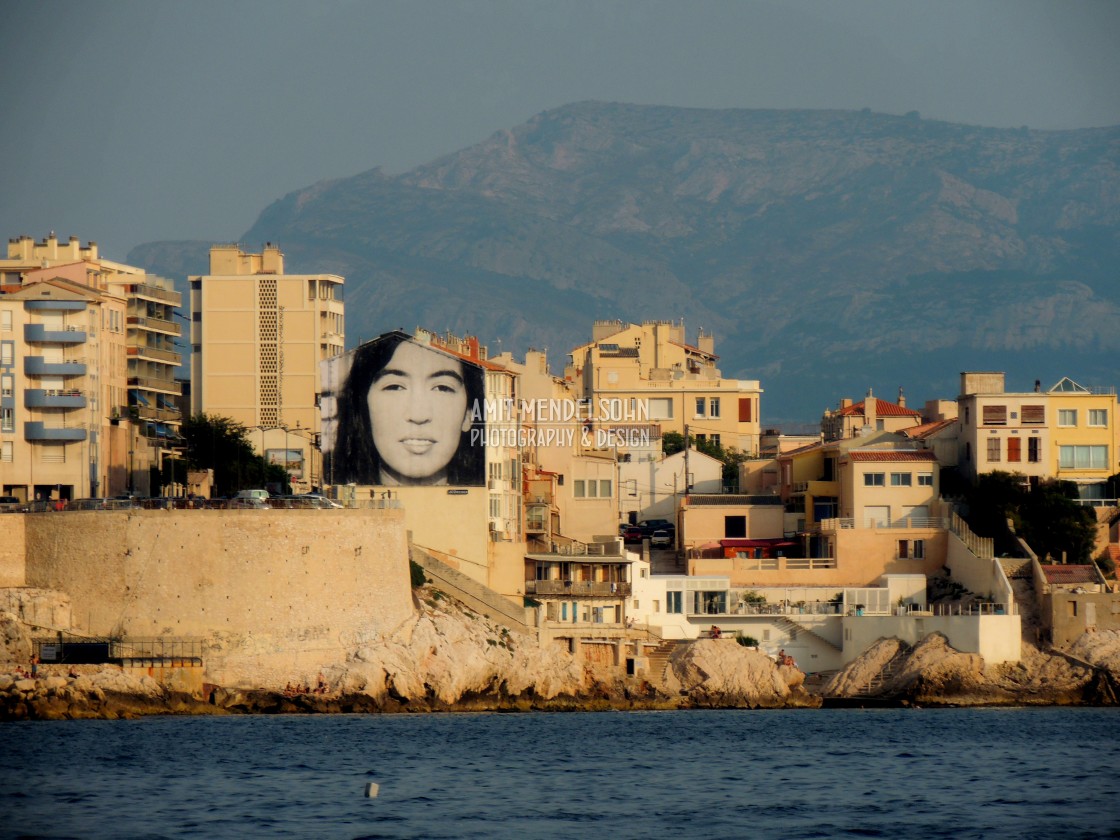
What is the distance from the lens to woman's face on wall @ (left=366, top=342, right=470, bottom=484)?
301 feet

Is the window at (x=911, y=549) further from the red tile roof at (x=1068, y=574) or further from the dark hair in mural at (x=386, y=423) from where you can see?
the dark hair in mural at (x=386, y=423)

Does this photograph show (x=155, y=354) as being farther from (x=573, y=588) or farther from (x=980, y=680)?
(x=980, y=680)

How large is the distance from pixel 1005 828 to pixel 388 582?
33094 millimetres

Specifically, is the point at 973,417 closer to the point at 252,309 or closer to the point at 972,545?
the point at 972,545

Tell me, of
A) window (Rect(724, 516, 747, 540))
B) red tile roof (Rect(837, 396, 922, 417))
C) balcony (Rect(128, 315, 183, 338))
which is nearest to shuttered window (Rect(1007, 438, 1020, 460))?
window (Rect(724, 516, 747, 540))

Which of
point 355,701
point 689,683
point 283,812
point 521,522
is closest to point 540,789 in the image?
point 283,812

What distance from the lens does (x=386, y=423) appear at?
92500 millimetres

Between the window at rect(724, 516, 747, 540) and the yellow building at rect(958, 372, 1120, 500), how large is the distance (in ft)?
32.8

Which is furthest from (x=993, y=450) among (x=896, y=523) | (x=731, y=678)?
(x=731, y=678)

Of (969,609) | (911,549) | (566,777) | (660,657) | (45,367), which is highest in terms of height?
(45,367)

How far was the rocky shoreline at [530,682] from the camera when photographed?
76562 millimetres

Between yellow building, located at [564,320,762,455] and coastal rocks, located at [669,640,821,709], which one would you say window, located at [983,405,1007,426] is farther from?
yellow building, located at [564,320,762,455]

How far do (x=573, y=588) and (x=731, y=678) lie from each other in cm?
761

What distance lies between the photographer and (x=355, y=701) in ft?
260
